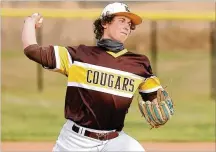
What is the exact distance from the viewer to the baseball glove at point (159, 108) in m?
3.97

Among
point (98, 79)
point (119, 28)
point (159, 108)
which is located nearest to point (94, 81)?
point (98, 79)

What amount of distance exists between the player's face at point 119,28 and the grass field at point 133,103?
3595mm

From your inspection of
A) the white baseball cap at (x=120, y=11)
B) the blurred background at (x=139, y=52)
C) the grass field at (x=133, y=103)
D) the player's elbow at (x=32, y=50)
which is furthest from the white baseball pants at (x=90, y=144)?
the blurred background at (x=139, y=52)

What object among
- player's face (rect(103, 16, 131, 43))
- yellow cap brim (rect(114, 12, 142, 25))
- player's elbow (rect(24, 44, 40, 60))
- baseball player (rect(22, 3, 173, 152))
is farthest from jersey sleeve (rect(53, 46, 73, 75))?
yellow cap brim (rect(114, 12, 142, 25))

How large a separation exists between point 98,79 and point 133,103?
926cm

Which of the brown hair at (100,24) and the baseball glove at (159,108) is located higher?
the brown hair at (100,24)

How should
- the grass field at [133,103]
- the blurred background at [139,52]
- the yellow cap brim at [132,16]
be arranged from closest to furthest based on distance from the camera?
the yellow cap brim at [132,16], the grass field at [133,103], the blurred background at [139,52]

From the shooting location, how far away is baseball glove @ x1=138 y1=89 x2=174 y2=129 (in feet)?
13.0

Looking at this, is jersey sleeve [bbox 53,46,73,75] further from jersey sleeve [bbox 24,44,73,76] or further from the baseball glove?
the baseball glove

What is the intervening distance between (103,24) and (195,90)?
40.1 ft

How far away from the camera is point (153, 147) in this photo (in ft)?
28.2

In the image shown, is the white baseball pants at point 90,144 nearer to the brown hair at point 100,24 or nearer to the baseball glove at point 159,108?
the baseball glove at point 159,108

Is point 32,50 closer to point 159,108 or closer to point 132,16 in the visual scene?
point 132,16

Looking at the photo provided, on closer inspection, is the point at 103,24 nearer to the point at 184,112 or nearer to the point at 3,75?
the point at 184,112
